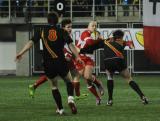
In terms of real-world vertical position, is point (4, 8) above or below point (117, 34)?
above

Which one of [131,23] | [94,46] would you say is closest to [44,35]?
[94,46]

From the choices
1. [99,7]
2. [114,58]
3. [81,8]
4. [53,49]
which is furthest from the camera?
[99,7]

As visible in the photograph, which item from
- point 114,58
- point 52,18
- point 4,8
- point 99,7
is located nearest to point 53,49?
point 52,18

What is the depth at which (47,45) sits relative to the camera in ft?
34.0

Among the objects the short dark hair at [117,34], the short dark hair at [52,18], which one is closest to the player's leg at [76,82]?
the short dark hair at [117,34]

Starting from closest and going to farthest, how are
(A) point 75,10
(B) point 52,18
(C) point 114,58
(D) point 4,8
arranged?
(B) point 52,18 → (C) point 114,58 → (A) point 75,10 → (D) point 4,8

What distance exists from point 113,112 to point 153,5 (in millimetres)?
8399

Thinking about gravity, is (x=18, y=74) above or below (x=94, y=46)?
below

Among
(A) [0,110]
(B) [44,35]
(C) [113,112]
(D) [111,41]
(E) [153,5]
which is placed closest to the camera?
(E) [153,5]

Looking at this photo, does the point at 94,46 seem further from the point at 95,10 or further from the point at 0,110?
the point at 95,10

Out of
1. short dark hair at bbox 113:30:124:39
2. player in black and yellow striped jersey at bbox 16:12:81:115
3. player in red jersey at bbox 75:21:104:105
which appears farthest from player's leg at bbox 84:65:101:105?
player in black and yellow striped jersey at bbox 16:12:81:115

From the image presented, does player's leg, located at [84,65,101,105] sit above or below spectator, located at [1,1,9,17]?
below

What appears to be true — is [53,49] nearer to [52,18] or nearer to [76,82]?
[52,18]

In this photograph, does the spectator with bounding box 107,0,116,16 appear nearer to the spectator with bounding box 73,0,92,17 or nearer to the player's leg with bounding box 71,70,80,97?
the spectator with bounding box 73,0,92,17
